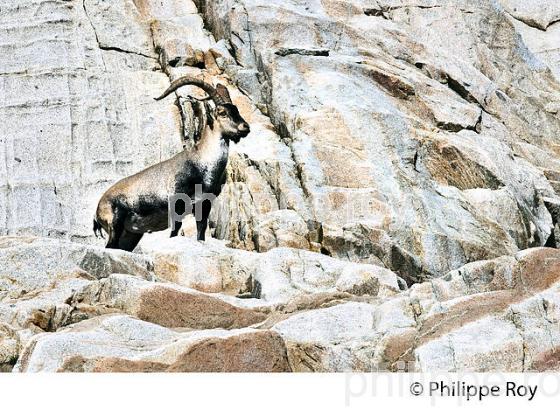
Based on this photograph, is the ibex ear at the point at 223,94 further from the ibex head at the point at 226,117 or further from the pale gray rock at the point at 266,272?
the pale gray rock at the point at 266,272

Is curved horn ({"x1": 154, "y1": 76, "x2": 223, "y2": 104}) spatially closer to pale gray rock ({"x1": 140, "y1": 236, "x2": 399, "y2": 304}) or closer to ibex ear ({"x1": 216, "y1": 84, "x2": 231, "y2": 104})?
ibex ear ({"x1": 216, "y1": 84, "x2": 231, "y2": 104})

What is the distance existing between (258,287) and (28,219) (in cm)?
708

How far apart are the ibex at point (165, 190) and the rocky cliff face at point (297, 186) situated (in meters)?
0.66

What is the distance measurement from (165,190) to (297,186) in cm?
310

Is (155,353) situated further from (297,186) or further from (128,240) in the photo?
(297,186)

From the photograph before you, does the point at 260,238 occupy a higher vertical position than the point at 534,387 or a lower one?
lower

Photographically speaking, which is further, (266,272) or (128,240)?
(128,240)

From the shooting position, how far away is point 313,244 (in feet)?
93.7

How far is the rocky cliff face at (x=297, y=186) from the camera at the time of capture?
21.7m

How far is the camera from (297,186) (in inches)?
1169

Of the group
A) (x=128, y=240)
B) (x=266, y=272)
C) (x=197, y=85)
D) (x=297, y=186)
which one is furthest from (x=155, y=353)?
(x=197, y=85)

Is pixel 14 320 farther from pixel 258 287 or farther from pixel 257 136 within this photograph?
pixel 257 136

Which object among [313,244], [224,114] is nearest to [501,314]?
[313,244]

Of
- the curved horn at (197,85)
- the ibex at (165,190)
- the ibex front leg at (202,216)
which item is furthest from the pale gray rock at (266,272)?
the curved horn at (197,85)
